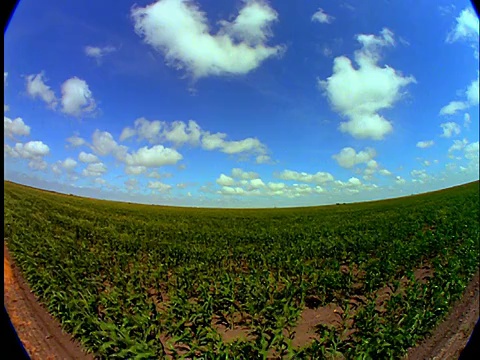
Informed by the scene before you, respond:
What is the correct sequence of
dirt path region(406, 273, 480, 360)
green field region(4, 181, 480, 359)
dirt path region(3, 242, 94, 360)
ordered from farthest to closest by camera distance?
dirt path region(406, 273, 480, 360) < dirt path region(3, 242, 94, 360) < green field region(4, 181, 480, 359)

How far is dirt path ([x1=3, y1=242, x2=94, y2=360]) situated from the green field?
0.16 m

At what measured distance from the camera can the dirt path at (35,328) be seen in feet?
10.6

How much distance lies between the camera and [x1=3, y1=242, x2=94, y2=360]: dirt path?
3.24 meters

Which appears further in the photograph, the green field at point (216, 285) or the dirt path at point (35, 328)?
the dirt path at point (35, 328)

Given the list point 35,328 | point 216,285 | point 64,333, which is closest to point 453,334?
point 216,285

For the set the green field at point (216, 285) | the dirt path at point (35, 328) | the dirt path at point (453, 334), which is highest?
the green field at point (216, 285)

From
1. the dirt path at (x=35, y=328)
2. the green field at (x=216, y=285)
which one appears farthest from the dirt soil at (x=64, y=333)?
the green field at (x=216, y=285)

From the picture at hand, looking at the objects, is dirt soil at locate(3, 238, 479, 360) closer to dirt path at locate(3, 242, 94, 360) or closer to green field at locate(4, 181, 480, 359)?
dirt path at locate(3, 242, 94, 360)

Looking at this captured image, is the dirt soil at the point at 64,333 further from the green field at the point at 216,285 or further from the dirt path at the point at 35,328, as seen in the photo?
the green field at the point at 216,285

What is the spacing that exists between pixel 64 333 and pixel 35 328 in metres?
0.52

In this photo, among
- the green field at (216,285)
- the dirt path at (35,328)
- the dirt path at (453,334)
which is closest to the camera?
the green field at (216,285)

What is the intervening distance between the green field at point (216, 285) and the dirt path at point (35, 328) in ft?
0.51

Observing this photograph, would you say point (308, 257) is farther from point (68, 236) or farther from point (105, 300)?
point (68, 236)

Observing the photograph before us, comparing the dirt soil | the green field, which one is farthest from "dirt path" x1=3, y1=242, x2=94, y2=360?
the green field
